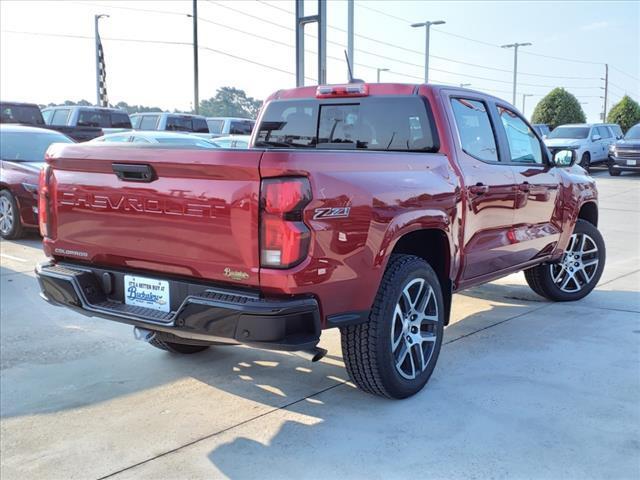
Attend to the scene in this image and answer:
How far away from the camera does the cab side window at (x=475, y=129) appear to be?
4.59 meters

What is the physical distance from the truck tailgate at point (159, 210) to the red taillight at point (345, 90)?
1835 mm

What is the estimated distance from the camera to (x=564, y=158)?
5.88 m

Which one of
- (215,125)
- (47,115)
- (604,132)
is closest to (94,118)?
(47,115)

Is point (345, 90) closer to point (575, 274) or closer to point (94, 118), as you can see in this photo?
point (575, 274)

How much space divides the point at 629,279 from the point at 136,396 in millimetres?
5817

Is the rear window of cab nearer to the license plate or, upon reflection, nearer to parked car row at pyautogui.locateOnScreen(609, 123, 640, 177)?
the license plate

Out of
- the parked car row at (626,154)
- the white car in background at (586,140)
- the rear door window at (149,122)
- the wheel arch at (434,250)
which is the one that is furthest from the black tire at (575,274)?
the parked car row at (626,154)

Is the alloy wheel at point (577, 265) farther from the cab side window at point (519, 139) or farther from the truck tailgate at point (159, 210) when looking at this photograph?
the truck tailgate at point (159, 210)

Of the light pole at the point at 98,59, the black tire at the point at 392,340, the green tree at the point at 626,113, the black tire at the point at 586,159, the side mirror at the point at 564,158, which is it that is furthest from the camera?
the green tree at the point at 626,113

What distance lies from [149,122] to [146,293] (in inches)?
774

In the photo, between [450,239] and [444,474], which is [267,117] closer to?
[450,239]

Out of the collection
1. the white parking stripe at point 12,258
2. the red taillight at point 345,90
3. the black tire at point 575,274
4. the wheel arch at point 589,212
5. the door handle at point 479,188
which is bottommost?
the white parking stripe at point 12,258

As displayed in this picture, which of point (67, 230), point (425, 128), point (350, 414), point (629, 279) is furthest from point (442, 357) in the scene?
point (629, 279)

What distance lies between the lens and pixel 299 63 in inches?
483
